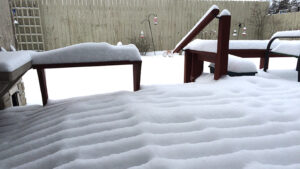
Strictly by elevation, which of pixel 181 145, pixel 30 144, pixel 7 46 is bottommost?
pixel 30 144

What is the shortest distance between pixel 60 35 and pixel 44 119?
272 inches

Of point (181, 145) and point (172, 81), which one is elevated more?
point (181, 145)

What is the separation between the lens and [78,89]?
4.07 metres

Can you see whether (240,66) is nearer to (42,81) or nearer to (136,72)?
(136,72)

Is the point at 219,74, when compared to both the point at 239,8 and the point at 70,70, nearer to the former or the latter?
the point at 70,70

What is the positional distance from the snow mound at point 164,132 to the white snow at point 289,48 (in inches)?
44.2

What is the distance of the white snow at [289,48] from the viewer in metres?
2.98

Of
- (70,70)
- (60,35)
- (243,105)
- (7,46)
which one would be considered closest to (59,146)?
(243,105)

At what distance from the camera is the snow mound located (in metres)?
1.15

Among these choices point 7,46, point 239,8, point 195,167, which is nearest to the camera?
point 195,167

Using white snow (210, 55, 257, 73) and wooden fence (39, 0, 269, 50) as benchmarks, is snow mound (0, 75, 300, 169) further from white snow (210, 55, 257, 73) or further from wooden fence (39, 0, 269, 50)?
wooden fence (39, 0, 269, 50)

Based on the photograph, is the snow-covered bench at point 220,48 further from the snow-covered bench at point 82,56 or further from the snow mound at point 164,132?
the snow-covered bench at point 82,56

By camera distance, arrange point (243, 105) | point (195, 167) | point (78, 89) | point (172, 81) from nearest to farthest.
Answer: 1. point (195, 167)
2. point (243, 105)
3. point (78, 89)
4. point (172, 81)

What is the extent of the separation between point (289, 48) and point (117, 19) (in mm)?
6622
